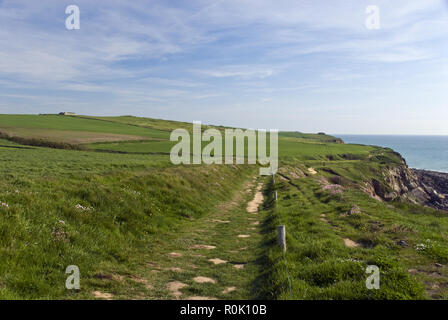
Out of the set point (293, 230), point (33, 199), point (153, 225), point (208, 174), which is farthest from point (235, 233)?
point (208, 174)

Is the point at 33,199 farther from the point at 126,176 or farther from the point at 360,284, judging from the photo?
the point at 360,284

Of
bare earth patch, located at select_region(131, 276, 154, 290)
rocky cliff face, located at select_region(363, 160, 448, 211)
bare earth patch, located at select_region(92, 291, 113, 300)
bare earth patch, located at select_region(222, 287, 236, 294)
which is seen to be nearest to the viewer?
bare earth patch, located at select_region(92, 291, 113, 300)

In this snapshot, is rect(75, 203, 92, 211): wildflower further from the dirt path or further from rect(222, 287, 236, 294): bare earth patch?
rect(222, 287, 236, 294): bare earth patch

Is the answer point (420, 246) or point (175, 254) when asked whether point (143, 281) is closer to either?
point (175, 254)

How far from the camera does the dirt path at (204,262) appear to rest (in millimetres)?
8883

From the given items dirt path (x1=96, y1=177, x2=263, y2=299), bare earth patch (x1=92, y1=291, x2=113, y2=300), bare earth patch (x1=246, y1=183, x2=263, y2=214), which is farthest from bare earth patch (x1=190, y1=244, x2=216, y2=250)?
bare earth patch (x1=246, y1=183, x2=263, y2=214)

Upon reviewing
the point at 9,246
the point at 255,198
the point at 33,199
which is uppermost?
the point at 33,199

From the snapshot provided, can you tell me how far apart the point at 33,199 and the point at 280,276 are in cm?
1055

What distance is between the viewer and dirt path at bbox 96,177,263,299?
8883 mm

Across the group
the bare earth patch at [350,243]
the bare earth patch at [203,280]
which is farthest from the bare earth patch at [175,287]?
the bare earth patch at [350,243]

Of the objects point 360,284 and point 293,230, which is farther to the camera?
point 293,230

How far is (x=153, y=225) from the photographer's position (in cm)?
1571

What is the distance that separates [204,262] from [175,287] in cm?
266

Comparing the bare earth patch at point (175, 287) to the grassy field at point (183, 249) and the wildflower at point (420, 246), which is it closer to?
the grassy field at point (183, 249)
